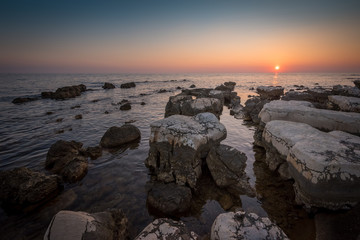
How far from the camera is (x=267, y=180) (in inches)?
256

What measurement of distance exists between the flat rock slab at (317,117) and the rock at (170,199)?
19.8ft

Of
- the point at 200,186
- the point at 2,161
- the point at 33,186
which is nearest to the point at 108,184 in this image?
the point at 33,186

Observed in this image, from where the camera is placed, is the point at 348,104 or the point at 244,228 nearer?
the point at 244,228

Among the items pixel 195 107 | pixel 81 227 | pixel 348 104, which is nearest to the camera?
pixel 81 227

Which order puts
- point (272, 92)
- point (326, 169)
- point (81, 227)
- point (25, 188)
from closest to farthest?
point (81, 227) < point (326, 169) < point (25, 188) < point (272, 92)

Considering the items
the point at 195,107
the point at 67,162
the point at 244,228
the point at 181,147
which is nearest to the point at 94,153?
the point at 67,162

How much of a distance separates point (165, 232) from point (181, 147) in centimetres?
317

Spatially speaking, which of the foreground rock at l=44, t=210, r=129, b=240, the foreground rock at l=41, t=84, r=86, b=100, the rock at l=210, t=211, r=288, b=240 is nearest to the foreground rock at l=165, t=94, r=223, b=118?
the rock at l=210, t=211, r=288, b=240

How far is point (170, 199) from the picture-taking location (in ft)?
16.5

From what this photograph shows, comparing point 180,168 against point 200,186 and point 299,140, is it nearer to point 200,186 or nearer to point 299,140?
point 200,186

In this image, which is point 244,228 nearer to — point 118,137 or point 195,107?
point 118,137

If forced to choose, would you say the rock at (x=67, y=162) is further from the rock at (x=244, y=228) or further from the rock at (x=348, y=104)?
the rock at (x=348, y=104)

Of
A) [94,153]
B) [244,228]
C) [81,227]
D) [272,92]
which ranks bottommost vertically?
[94,153]

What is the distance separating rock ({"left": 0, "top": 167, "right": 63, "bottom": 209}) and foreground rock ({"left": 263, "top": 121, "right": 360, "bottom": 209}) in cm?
832
